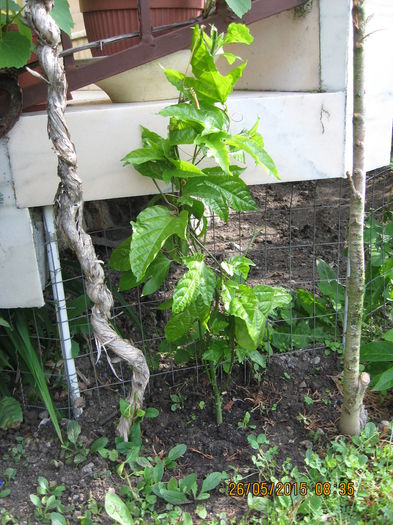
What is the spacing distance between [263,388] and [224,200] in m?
0.98

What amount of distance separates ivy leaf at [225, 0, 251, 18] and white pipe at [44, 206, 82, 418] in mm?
1018

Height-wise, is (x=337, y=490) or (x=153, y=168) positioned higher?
(x=153, y=168)

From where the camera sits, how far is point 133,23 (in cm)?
226

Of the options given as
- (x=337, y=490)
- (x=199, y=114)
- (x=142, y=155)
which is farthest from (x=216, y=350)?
(x=199, y=114)

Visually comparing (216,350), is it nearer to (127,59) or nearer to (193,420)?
(193,420)

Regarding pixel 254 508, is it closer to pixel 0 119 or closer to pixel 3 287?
pixel 3 287

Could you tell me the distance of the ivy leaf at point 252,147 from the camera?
1.88 meters

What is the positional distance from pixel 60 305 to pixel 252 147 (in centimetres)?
105

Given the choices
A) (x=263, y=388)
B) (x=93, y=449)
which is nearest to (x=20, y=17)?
(x=93, y=449)

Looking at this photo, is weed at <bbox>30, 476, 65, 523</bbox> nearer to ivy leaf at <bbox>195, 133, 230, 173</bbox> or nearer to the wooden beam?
ivy leaf at <bbox>195, 133, 230, 173</bbox>

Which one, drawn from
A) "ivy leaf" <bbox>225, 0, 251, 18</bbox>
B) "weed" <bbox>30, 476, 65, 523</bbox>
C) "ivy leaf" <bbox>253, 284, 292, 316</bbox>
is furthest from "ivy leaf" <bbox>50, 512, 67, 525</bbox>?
"ivy leaf" <bbox>225, 0, 251, 18</bbox>

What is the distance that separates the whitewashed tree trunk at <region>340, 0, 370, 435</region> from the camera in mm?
1937

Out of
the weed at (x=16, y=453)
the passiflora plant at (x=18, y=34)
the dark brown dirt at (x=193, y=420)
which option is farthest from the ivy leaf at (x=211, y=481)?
the passiflora plant at (x=18, y=34)
